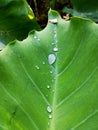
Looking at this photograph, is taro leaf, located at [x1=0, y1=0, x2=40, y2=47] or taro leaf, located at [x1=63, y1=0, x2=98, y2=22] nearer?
taro leaf, located at [x1=0, y1=0, x2=40, y2=47]

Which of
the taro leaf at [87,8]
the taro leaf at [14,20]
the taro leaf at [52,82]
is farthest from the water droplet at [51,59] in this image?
the taro leaf at [87,8]

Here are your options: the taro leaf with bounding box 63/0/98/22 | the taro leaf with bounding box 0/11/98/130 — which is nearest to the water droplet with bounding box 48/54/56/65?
the taro leaf with bounding box 0/11/98/130

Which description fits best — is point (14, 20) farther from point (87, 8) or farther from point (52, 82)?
point (52, 82)

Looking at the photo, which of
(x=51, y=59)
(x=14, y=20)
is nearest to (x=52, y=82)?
(x=51, y=59)

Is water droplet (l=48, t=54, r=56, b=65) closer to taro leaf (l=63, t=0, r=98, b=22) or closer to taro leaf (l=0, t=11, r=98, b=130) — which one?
taro leaf (l=0, t=11, r=98, b=130)

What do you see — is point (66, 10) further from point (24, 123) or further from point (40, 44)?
point (24, 123)
